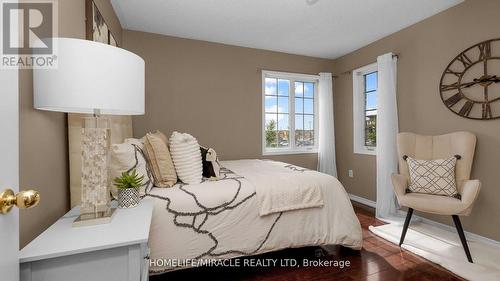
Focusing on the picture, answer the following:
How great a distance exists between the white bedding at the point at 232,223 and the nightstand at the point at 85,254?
1.71 ft

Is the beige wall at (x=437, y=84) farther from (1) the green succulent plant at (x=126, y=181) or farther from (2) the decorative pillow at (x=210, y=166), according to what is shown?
(1) the green succulent plant at (x=126, y=181)

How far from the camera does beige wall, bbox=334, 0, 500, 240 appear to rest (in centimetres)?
230

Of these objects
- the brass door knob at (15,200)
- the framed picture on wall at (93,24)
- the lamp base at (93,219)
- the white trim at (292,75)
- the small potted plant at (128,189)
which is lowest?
the lamp base at (93,219)

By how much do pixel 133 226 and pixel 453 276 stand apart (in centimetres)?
230

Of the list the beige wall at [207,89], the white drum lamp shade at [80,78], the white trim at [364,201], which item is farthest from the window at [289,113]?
the white drum lamp shade at [80,78]

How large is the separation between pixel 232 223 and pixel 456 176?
2276 millimetres

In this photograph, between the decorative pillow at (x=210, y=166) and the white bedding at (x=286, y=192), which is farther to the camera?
the decorative pillow at (x=210, y=166)

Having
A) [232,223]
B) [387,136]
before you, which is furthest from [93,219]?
[387,136]

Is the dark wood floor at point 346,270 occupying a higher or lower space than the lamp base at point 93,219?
lower

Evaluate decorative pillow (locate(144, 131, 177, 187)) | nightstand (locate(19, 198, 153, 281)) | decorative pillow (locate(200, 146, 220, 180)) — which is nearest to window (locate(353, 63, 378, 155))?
decorative pillow (locate(200, 146, 220, 180))

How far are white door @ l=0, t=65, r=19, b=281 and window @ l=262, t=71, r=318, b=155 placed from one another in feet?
10.9

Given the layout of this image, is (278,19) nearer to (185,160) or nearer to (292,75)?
(292,75)

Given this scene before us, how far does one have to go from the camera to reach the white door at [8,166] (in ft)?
1.98

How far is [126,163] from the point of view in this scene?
1.61m
